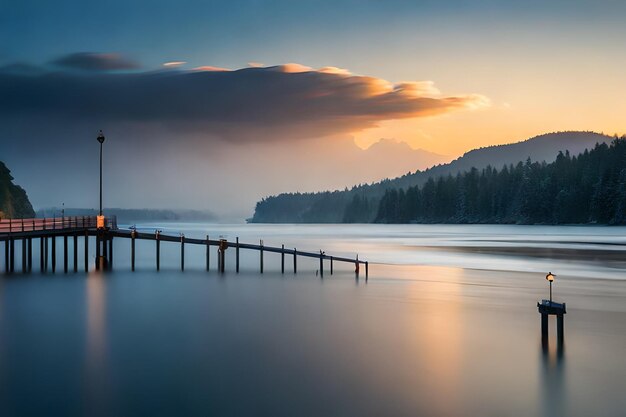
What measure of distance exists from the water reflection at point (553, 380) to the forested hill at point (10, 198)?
126m

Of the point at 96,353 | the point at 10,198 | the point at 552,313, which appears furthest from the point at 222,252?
the point at 10,198

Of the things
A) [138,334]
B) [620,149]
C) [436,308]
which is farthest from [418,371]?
[620,149]

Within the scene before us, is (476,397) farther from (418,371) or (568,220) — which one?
(568,220)

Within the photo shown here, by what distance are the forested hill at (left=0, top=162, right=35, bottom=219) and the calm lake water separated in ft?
343

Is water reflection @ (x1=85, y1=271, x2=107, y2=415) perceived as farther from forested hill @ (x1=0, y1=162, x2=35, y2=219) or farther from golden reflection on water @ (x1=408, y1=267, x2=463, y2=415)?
forested hill @ (x1=0, y1=162, x2=35, y2=219)

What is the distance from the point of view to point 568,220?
182375 millimetres

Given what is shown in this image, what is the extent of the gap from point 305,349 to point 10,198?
140439 millimetres

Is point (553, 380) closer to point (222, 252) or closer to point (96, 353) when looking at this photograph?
point (96, 353)

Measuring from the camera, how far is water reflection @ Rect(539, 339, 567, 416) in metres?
17.2

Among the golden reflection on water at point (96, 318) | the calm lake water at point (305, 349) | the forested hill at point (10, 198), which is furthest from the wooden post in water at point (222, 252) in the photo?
the forested hill at point (10, 198)

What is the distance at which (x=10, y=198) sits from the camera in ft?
484

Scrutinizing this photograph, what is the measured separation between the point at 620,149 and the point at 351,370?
16419cm

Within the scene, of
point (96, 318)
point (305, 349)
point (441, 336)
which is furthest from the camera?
point (96, 318)

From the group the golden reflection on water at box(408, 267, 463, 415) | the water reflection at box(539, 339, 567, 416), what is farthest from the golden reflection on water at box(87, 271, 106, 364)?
the water reflection at box(539, 339, 567, 416)
